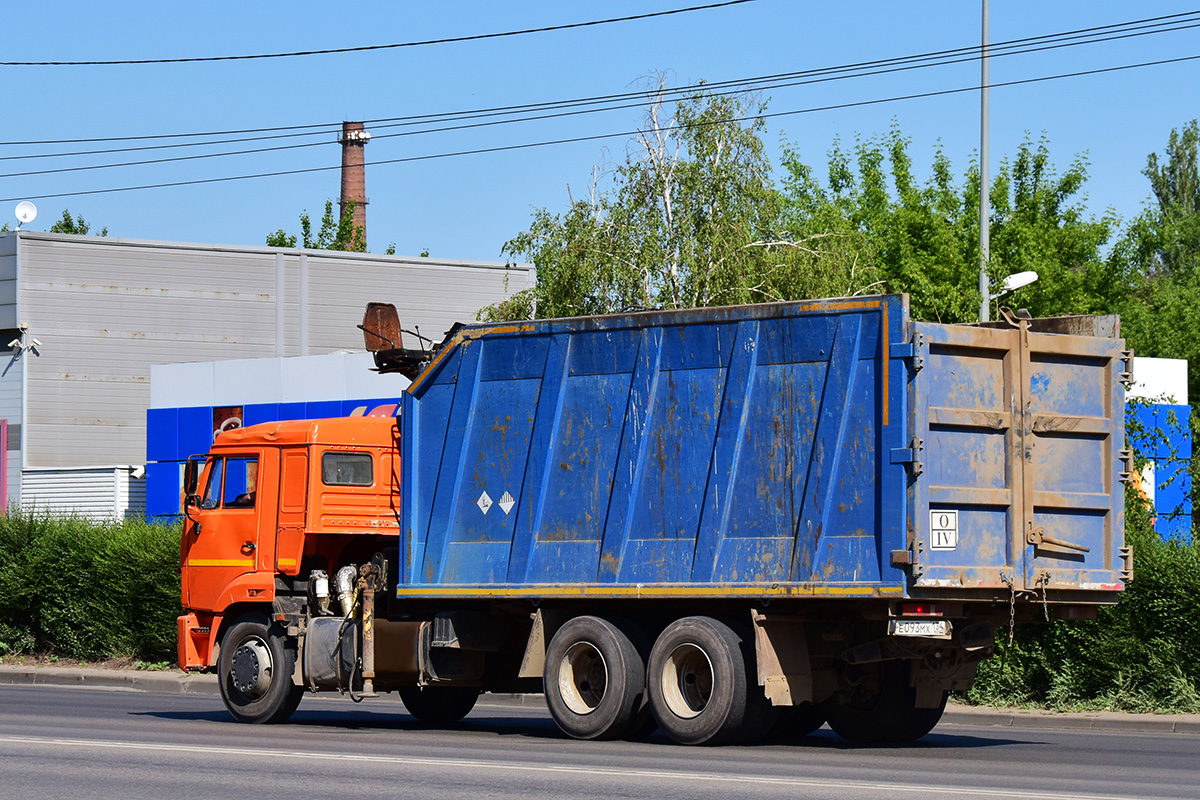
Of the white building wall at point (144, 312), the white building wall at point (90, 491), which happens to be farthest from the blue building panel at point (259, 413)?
the white building wall at point (144, 312)

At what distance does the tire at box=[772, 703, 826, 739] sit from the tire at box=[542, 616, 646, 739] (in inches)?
51.5

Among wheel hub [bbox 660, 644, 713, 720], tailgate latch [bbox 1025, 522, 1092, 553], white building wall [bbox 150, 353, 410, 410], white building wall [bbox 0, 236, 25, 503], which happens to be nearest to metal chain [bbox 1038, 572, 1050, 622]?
tailgate latch [bbox 1025, 522, 1092, 553]

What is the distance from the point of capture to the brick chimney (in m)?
61.0

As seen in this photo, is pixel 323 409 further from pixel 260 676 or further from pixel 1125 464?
pixel 1125 464

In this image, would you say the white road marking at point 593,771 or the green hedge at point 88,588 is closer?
the white road marking at point 593,771

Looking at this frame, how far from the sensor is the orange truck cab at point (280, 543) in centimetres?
1591

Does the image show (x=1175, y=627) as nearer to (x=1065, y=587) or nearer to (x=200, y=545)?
(x=1065, y=587)

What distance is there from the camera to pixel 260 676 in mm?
15867

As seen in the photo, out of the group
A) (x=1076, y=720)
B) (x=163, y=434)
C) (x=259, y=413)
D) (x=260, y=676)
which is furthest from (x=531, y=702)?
(x=163, y=434)

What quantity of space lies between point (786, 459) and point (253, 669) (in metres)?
5.59

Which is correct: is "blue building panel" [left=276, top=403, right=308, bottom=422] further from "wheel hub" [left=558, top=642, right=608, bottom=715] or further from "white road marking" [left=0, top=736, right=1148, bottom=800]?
"white road marking" [left=0, top=736, right=1148, bottom=800]

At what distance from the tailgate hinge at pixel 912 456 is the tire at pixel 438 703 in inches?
228

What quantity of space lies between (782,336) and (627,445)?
1.61 metres

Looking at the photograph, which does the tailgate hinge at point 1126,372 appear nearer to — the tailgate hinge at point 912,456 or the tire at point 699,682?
the tailgate hinge at point 912,456
